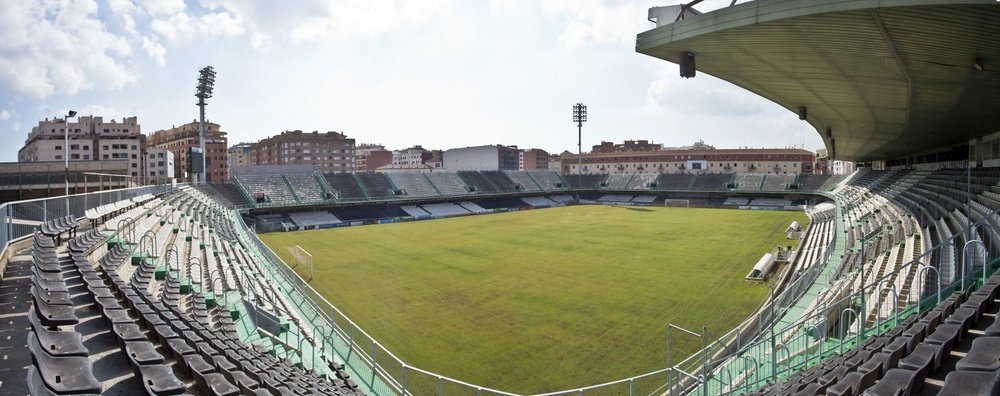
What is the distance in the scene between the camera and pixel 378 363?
1167 cm

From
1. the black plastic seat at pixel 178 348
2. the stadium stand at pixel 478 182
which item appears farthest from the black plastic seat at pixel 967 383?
the stadium stand at pixel 478 182

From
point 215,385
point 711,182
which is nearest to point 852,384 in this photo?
point 215,385

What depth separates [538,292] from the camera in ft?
60.5


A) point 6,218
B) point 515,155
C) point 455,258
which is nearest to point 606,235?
point 455,258

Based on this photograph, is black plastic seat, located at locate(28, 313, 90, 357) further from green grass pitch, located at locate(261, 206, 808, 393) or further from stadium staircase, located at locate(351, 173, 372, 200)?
stadium staircase, located at locate(351, 173, 372, 200)

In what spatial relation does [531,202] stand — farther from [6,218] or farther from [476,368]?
[6,218]

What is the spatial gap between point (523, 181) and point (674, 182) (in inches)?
746

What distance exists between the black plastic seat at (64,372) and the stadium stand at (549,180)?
6312cm

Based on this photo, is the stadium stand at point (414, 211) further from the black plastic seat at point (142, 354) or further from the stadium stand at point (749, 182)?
the black plastic seat at point (142, 354)

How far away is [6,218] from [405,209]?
141 ft

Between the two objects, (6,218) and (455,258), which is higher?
(6,218)

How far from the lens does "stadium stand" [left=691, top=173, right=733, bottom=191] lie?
2438 inches

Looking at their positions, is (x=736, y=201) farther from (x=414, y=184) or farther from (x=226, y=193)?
(x=226, y=193)

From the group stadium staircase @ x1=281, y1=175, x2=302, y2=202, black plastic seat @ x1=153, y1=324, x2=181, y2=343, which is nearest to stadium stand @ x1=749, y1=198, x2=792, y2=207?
stadium staircase @ x1=281, y1=175, x2=302, y2=202
